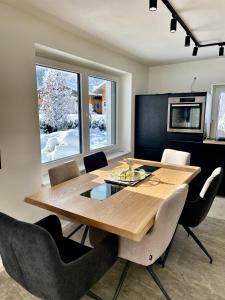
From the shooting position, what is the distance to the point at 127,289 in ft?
5.69

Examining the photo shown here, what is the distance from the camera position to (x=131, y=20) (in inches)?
88.4

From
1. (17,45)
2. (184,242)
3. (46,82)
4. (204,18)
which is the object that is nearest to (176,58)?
(204,18)

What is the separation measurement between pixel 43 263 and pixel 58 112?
2.15 m

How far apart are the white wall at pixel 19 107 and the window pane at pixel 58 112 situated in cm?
40

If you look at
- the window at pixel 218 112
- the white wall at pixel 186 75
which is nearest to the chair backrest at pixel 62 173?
the window at pixel 218 112

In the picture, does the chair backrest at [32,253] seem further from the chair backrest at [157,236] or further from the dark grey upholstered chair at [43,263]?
the chair backrest at [157,236]

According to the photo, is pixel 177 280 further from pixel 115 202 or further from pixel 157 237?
pixel 115 202

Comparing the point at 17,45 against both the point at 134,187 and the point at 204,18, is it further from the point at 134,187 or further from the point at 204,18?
the point at 204,18

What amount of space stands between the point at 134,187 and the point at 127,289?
2.59ft

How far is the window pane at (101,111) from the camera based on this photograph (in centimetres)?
350

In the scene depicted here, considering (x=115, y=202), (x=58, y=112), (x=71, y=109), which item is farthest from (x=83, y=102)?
(x=115, y=202)

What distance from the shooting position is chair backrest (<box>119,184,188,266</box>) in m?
1.37

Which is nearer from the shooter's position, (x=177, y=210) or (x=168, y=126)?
(x=177, y=210)

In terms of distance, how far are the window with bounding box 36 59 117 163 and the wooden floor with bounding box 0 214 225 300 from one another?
4.89 ft
